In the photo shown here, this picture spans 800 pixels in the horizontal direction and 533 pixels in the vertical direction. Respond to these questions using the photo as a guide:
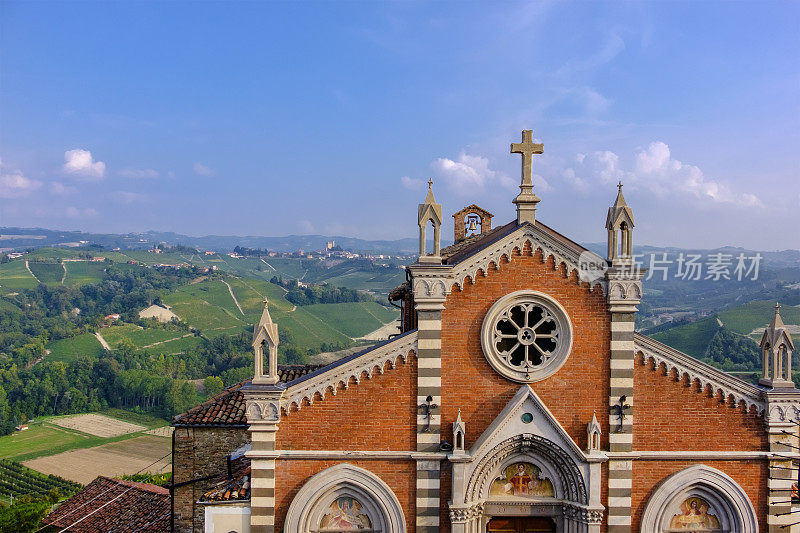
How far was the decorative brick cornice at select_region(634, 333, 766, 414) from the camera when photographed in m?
17.6

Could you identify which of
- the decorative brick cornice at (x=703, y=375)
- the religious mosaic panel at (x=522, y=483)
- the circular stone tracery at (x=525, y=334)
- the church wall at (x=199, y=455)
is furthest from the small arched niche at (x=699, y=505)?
the church wall at (x=199, y=455)

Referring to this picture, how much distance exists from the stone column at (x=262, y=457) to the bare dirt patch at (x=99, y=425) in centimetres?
8898

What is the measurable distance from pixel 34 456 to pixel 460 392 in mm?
86624

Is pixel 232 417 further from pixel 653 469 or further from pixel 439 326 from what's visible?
pixel 653 469

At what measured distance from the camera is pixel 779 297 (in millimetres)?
119938

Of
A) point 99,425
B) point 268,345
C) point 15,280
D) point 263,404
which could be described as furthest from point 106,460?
point 15,280

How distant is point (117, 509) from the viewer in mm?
31078

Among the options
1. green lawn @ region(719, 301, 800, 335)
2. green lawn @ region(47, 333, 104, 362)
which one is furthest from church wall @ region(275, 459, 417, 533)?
green lawn @ region(47, 333, 104, 362)

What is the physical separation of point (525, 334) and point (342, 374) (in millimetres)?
5501

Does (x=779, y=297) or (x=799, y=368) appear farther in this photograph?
(x=779, y=297)

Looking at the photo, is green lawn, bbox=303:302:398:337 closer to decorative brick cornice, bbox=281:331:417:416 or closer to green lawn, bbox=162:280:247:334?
green lawn, bbox=162:280:247:334

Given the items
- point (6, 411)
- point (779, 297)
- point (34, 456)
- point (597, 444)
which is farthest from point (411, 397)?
point (779, 297)

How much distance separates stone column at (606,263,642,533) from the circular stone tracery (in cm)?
147

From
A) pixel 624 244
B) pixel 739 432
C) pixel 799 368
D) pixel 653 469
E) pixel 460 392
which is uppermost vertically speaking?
pixel 624 244
